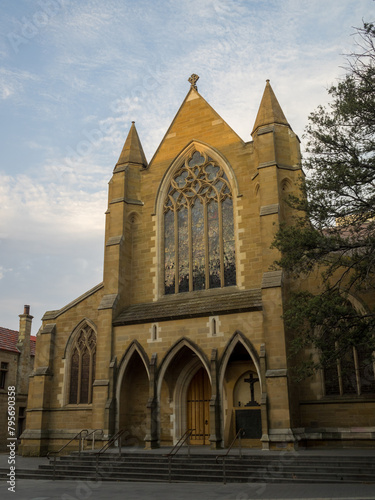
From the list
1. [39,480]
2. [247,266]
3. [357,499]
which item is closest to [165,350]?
[247,266]

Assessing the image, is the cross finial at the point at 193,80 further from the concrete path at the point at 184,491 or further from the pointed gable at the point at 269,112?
the concrete path at the point at 184,491

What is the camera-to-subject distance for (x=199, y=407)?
1933 cm

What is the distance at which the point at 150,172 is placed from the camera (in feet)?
75.3

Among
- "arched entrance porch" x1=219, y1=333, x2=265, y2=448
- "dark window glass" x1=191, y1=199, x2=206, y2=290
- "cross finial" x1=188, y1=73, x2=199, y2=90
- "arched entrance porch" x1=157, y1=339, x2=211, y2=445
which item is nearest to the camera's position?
"arched entrance porch" x1=219, y1=333, x2=265, y2=448

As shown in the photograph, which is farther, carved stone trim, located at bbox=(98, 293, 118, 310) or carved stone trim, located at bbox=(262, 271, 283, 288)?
carved stone trim, located at bbox=(98, 293, 118, 310)

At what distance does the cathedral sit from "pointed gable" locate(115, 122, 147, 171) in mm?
65

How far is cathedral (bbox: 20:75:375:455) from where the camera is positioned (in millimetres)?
16609

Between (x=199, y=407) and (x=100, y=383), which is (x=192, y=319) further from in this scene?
(x=100, y=383)

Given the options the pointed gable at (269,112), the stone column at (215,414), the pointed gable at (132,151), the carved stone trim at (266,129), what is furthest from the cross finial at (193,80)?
the stone column at (215,414)

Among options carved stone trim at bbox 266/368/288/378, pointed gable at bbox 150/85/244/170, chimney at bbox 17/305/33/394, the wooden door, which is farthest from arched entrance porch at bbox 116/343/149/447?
chimney at bbox 17/305/33/394

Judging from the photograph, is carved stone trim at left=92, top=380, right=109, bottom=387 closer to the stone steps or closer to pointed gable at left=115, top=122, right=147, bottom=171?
the stone steps

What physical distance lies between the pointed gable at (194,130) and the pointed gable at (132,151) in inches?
28.0

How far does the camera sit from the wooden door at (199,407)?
19.1m

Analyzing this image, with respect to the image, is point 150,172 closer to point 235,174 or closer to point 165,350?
point 235,174
